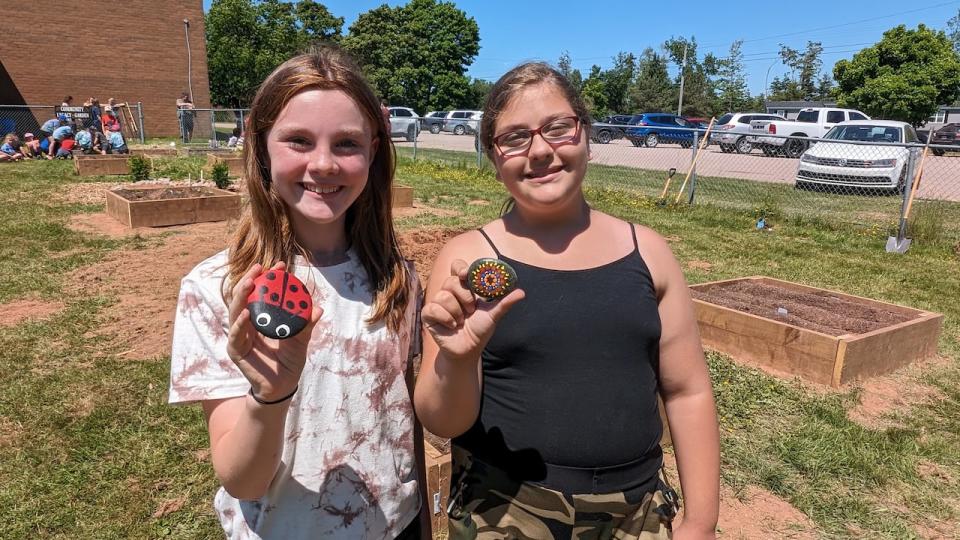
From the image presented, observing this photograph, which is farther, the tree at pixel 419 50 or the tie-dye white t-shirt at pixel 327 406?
the tree at pixel 419 50

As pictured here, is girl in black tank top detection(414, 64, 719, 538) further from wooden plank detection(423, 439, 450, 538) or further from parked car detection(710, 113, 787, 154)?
parked car detection(710, 113, 787, 154)

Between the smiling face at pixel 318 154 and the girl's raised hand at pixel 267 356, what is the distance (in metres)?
0.34

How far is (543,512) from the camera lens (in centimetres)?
160

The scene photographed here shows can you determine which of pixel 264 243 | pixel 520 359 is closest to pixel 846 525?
pixel 520 359

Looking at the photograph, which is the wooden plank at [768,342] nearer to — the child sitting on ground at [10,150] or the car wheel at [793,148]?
the child sitting on ground at [10,150]

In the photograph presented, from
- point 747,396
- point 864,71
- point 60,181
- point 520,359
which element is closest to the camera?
point 520,359

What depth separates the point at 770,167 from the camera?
20.0m

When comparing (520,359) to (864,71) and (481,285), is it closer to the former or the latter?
(481,285)

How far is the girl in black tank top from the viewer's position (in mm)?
1598

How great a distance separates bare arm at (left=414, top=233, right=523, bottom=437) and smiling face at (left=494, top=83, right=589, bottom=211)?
0.69ft

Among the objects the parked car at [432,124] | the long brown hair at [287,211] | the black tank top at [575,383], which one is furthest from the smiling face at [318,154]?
the parked car at [432,124]

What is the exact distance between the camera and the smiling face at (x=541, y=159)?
1.65 metres

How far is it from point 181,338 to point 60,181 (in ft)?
48.1

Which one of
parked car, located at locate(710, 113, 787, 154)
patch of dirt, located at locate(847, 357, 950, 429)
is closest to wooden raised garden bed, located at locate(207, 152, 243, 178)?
patch of dirt, located at locate(847, 357, 950, 429)
